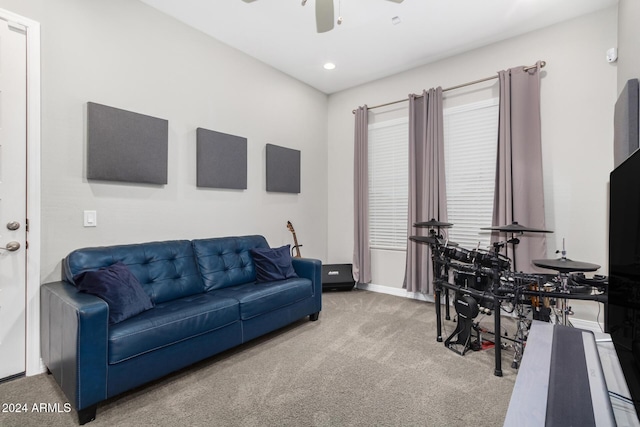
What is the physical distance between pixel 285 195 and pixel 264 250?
1.21 metres

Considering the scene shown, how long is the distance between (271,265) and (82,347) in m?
1.66

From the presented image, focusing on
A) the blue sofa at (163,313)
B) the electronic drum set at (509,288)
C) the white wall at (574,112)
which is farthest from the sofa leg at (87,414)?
the white wall at (574,112)

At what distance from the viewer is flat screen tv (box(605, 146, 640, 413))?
3.14ft

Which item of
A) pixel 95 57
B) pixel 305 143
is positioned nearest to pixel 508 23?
pixel 305 143

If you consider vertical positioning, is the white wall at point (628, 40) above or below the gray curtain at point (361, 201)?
above

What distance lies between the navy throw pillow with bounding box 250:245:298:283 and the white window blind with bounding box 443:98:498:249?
206cm

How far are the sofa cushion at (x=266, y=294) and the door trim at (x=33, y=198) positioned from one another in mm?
1244

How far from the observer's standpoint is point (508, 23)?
10.3 ft

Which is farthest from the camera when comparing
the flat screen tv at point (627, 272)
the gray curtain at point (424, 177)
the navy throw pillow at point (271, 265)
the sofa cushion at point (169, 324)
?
the gray curtain at point (424, 177)

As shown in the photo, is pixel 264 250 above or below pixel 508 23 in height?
below

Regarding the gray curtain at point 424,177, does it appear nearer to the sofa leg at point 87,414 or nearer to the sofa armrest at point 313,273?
the sofa armrest at point 313,273

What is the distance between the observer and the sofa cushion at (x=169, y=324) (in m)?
1.81

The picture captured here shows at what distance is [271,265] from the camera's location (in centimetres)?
309

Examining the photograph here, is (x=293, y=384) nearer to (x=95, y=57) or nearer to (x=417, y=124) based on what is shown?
(x=95, y=57)
